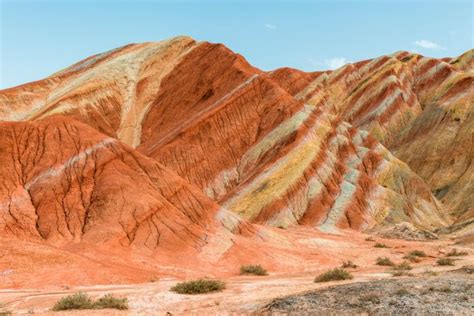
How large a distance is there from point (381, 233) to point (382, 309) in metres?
39.5

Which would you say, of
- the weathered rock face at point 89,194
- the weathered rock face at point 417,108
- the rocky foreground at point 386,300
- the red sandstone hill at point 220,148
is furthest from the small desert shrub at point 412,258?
the weathered rock face at point 417,108

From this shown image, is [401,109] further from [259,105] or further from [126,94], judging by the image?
[126,94]

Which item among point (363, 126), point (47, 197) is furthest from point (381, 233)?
point (363, 126)

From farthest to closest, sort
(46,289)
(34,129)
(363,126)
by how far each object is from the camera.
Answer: (363,126)
(34,129)
(46,289)

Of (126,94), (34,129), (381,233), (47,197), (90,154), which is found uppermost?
(126,94)

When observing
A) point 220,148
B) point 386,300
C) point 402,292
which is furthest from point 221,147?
point 386,300

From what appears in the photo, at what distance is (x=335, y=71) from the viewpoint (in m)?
111

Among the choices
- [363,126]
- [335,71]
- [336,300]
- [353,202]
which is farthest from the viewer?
[335,71]

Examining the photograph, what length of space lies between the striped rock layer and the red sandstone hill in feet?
0.53

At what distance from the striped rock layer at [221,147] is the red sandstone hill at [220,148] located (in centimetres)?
16

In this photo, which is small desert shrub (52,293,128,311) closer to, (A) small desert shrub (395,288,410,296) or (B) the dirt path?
(B) the dirt path

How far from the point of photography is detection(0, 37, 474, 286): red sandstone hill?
31906 mm

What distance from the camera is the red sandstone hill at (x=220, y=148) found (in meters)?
31.9

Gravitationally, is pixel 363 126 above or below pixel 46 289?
above
